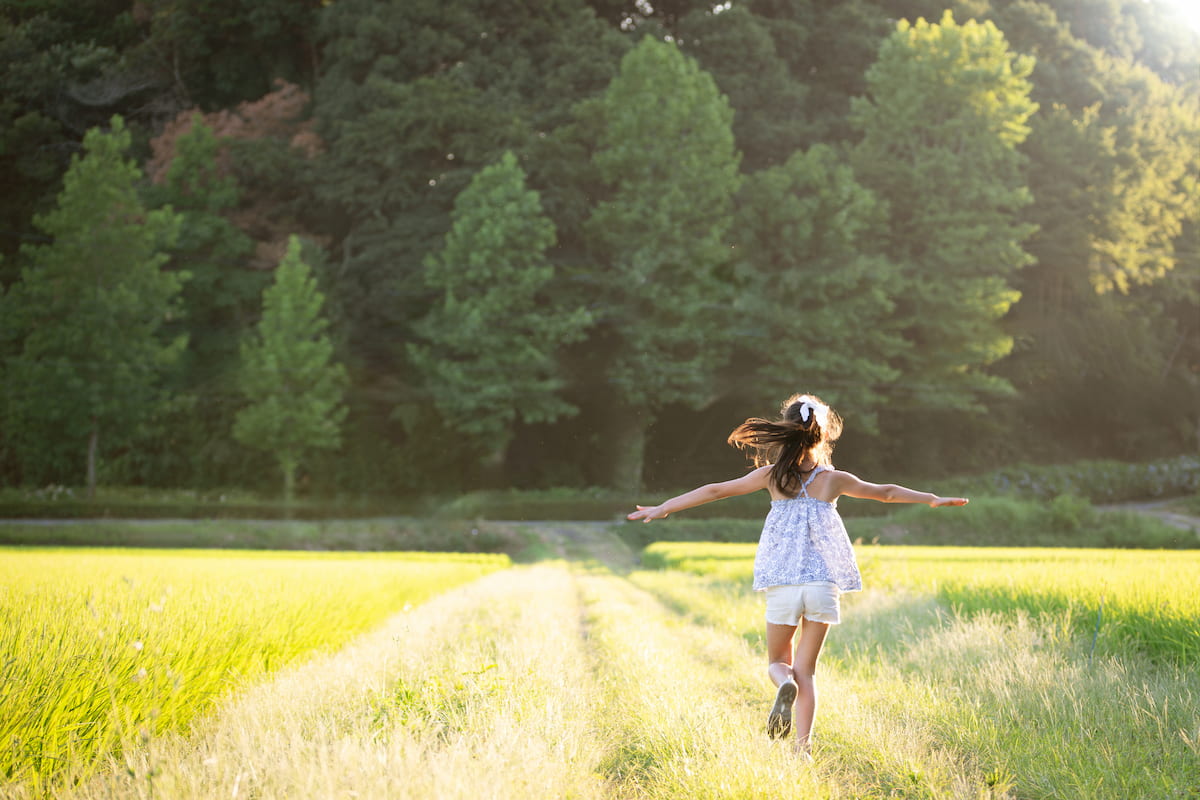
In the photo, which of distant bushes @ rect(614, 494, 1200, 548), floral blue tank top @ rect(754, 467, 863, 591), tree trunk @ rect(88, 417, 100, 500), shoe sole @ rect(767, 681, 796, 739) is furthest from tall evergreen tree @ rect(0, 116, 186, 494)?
shoe sole @ rect(767, 681, 796, 739)

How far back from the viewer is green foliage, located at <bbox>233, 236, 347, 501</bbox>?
34.4 metres

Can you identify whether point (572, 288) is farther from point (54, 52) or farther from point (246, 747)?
point (246, 747)

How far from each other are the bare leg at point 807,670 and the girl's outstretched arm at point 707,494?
78 cm

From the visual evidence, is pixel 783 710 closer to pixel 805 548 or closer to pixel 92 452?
pixel 805 548

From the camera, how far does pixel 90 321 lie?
33.5 meters

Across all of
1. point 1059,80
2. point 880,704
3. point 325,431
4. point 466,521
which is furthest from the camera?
point 1059,80

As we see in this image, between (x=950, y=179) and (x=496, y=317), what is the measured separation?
66.2 ft

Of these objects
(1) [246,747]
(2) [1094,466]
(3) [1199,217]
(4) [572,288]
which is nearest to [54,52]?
(4) [572,288]

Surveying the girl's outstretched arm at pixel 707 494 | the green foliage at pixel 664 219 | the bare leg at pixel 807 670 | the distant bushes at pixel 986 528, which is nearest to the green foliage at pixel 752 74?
the green foliage at pixel 664 219

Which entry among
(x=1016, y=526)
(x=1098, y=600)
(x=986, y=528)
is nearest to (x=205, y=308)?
(x=986, y=528)

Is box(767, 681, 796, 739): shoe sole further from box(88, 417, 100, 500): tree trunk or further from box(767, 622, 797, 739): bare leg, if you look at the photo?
box(88, 417, 100, 500): tree trunk

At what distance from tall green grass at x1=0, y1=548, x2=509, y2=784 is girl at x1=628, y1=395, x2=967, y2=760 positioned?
2.60 m

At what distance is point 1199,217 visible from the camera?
161 ft

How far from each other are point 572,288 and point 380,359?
30.3 ft
